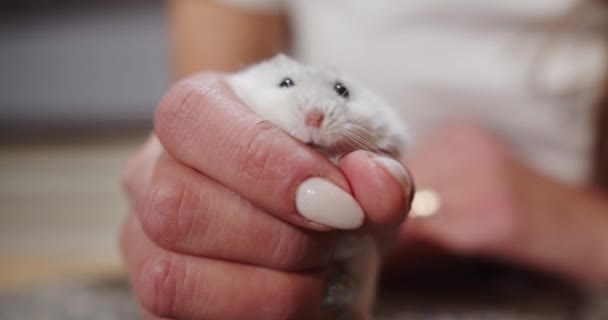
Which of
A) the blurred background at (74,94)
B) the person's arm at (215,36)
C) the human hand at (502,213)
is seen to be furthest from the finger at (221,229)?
the blurred background at (74,94)

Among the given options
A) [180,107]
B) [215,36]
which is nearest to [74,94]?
[215,36]

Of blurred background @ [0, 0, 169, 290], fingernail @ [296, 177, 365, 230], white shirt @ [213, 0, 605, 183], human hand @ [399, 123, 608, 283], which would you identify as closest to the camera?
fingernail @ [296, 177, 365, 230]

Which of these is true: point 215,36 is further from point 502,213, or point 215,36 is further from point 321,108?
point 321,108

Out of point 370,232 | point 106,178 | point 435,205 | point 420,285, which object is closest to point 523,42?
point 435,205

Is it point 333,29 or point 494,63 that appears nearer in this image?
point 494,63

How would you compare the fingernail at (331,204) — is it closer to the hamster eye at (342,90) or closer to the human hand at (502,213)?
the hamster eye at (342,90)

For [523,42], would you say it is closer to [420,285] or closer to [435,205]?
[435,205]

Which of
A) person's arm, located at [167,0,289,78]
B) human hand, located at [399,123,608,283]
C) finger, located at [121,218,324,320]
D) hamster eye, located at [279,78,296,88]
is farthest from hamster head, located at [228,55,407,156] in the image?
person's arm, located at [167,0,289,78]

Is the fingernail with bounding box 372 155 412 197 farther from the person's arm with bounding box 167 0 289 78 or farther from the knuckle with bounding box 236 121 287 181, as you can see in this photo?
the person's arm with bounding box 167 0 289 78
